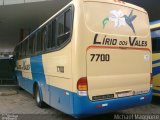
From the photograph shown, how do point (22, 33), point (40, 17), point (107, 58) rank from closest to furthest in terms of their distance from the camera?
1. point (107, 58)
2. point (40, 17)
3. point (22, 33)

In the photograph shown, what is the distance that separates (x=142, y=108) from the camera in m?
8.96

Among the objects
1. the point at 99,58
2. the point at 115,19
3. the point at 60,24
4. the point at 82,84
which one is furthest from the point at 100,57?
the point at 60,24

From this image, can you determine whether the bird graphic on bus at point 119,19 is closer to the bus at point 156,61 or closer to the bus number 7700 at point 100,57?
the bus number 7700 at point 100,57

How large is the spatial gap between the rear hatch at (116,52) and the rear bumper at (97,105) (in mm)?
117

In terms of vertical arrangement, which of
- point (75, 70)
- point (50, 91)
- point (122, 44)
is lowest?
point (50, 91)

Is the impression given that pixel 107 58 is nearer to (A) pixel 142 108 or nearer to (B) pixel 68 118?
(B) pixel 68 118

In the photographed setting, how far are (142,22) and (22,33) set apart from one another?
22.5 metres

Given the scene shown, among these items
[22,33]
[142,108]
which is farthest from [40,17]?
[142,108]

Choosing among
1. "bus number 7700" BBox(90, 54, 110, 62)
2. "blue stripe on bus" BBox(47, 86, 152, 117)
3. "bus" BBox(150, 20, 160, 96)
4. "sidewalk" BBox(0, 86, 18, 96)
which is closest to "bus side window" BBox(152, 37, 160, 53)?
"bus" BBox(150, 20, 160, 96)

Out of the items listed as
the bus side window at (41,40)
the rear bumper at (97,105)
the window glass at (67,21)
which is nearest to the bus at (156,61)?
the rear bumper at (97,105)

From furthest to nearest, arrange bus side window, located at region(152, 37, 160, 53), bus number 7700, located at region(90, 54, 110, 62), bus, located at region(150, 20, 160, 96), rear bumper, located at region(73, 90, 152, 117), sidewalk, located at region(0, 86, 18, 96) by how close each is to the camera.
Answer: sidewalk, located at region(0, 86, 18, 96)
bus side window, located at region(152, 37, 160, 53)
bus, located at region(150, 20, 160, 96)
bus number 7700, located at region(90, 54, 110, 62)
rear bumper, located at region(73, 90, 152, 117)

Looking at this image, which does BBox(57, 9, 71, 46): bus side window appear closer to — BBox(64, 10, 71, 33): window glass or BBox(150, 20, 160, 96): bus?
BBox(64, 10, 71, 33): window glass

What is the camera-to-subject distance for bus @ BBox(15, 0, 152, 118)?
19.4 feet

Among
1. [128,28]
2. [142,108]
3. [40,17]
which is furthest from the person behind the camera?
[40,17]
